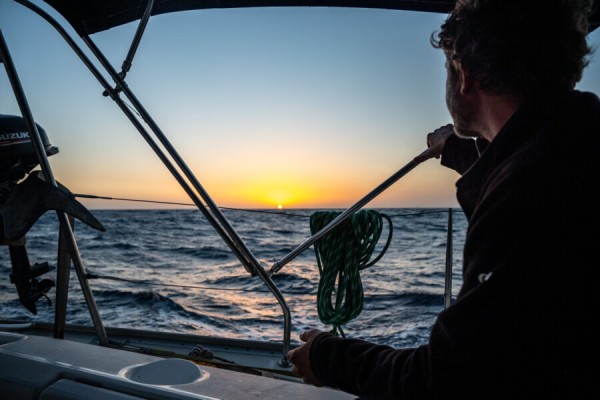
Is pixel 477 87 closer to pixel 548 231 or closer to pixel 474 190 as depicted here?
pixel 474 190

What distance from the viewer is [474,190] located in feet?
2.68

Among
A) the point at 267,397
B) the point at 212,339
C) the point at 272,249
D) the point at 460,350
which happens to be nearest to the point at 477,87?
the point at 460,350

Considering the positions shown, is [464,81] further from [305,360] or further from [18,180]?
[18,180]

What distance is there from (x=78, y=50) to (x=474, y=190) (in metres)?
1.46

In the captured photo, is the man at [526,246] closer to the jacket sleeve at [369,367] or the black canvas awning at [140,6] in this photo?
the jacket sleeve at [369,367]

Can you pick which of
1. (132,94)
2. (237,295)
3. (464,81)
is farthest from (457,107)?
(237,295)

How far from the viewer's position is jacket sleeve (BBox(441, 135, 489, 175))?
4.61 feet

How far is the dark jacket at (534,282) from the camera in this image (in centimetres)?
61

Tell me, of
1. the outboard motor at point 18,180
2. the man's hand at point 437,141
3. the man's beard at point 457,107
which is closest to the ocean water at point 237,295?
the outboard motor at point 18,180

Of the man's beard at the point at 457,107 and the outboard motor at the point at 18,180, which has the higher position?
the man's beard at the point at 457,107

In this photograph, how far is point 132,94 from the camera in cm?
161

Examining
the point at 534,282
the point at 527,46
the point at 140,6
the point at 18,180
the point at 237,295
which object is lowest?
the point at 237,295

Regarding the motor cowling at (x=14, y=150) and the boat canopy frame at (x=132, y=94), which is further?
the motor cowling at (x=14, y=150)

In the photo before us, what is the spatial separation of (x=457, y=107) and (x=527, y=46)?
0.17 meters
